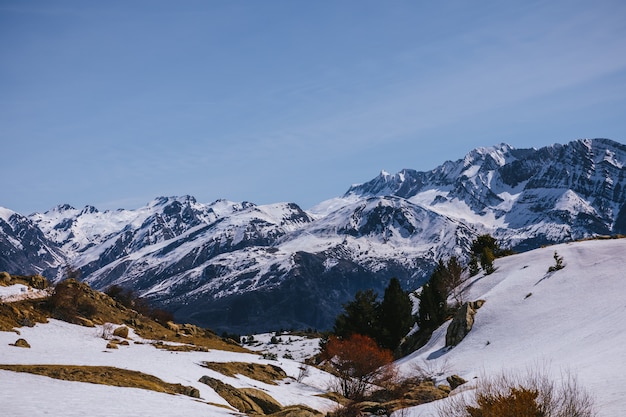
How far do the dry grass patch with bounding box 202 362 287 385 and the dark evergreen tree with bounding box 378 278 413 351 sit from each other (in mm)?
24879

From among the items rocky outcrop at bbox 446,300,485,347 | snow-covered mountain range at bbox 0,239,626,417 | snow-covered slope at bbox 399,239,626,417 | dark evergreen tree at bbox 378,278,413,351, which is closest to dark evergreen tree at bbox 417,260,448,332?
dark evergreen tree at bbox 378,278,413,351

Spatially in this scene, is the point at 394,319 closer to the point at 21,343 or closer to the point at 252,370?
the point at 252,370

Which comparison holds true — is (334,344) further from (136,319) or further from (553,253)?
(553,253)

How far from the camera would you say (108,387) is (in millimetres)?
28797

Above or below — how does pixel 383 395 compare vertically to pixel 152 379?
below

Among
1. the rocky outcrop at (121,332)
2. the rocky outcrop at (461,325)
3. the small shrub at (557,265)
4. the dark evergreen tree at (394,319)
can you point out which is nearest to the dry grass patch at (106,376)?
the rocky outcrop at (121,332)

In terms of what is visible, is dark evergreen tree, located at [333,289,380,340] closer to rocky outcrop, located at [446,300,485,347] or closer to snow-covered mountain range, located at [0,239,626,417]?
snow-covered mountain range, located at [0,239,626,417]

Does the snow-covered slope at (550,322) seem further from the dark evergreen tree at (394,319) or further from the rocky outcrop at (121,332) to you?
the rocky outcrop at (121,332)

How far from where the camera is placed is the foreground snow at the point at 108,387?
24.0 metres

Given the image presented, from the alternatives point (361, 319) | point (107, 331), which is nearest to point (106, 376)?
point (107, 331)

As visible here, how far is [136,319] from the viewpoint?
61594 mm

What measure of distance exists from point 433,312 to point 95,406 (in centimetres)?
5363

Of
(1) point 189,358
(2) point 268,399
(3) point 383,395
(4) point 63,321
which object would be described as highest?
(4) point 63,321

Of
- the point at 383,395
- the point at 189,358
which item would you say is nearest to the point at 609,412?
the point at 383,395
